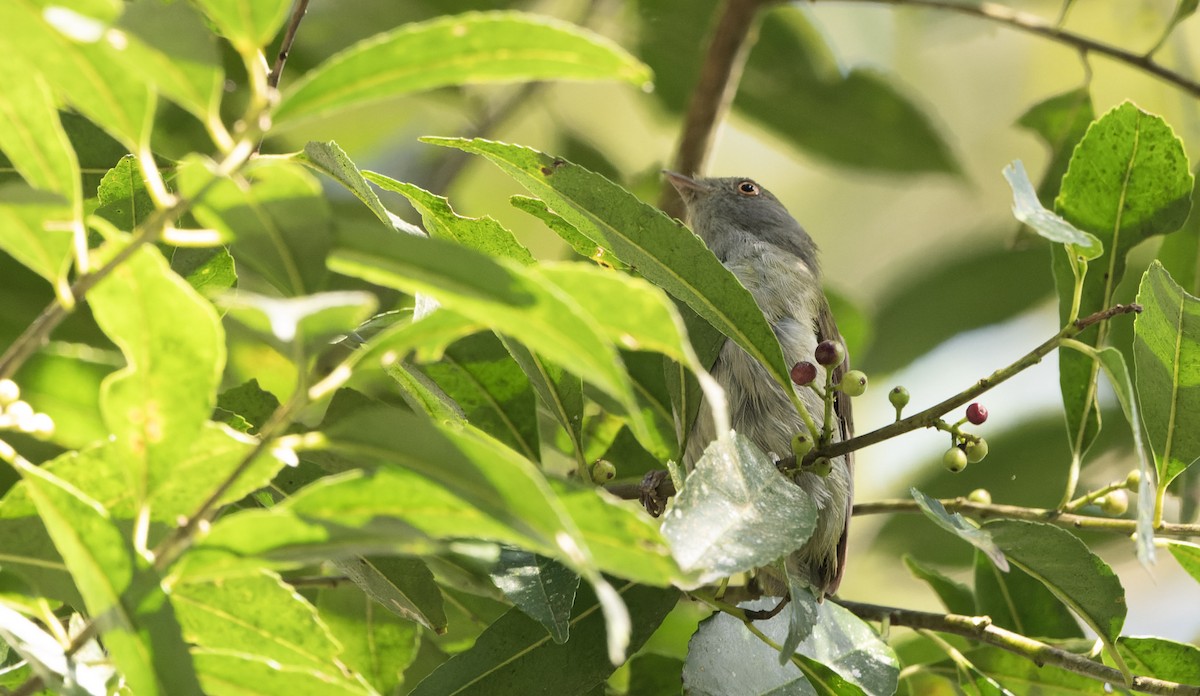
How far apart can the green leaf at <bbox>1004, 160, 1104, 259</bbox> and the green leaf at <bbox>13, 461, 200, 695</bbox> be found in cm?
151

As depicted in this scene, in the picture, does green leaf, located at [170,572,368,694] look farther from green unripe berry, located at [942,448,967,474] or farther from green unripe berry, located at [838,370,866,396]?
green unripe berry, located at [942,448,967,474]

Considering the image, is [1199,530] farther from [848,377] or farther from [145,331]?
[145,331]

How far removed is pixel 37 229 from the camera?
1329 mm

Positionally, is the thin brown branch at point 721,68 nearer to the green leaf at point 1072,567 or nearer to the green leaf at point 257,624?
the green leaf at point 1072,567

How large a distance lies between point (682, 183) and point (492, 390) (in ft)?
7.56

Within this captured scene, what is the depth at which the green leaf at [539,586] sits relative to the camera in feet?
6.80

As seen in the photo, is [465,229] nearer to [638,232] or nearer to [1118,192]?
[638,232]

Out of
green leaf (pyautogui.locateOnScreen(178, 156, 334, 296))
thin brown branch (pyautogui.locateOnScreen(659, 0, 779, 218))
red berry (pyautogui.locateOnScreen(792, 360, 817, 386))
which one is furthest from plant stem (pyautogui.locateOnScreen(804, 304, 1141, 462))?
thin brown branch (pyautogui.locateOnScreen(659, 0, 779, 218))

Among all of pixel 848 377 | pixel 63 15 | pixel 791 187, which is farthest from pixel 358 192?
pixel 791 187

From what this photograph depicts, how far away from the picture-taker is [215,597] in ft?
5.25

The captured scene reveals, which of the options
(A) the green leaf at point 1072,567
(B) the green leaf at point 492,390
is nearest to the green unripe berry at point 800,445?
(A) the green leaf at point 1072,567

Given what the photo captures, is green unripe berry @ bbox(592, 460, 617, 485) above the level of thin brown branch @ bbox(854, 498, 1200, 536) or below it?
below

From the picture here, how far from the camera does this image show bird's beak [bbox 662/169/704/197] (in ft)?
15.4

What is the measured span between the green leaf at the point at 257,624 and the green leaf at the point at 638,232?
37.5 inches
